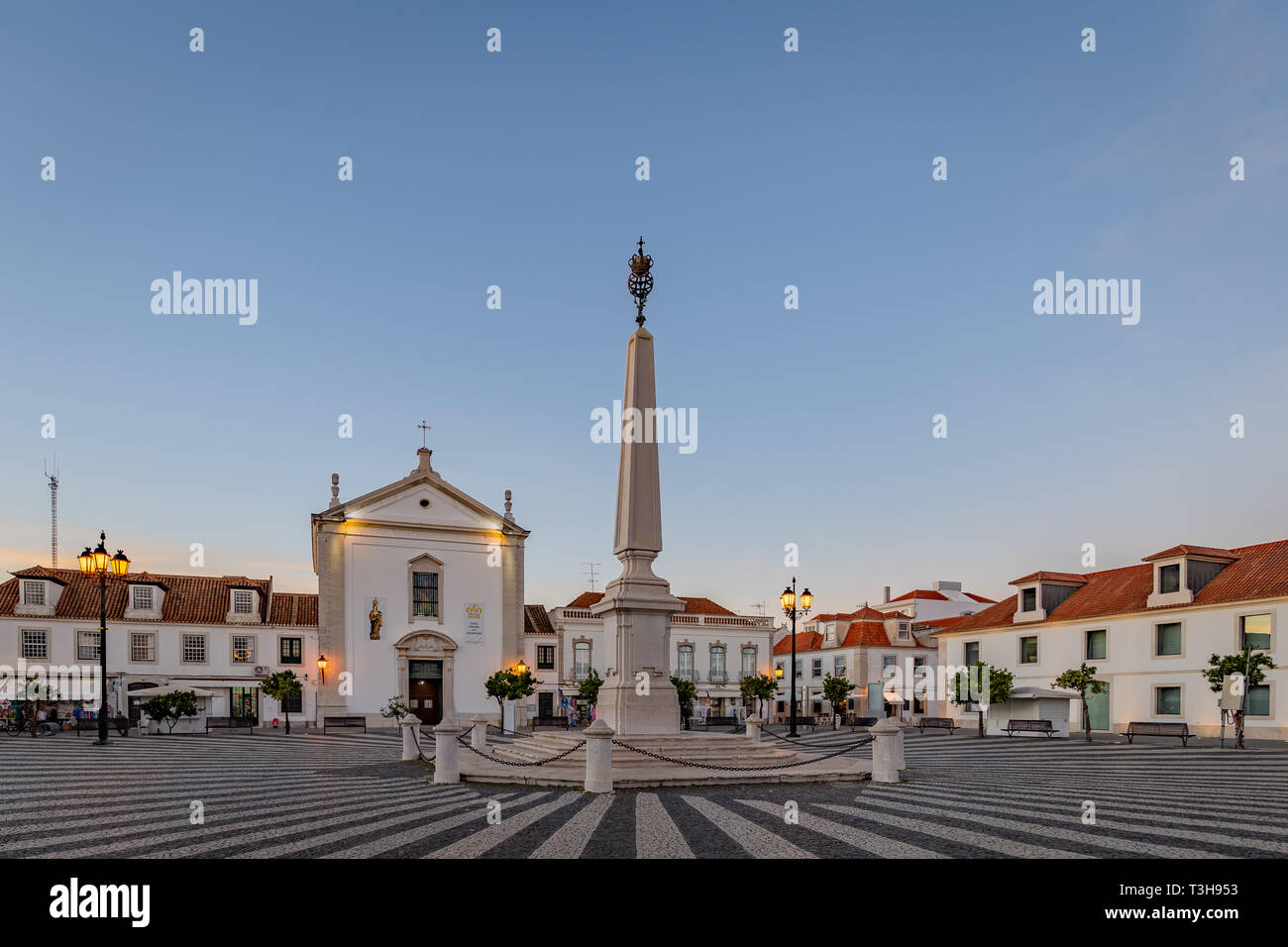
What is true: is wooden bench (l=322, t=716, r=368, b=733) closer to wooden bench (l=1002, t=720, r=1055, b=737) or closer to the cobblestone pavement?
the cobblestone pavement

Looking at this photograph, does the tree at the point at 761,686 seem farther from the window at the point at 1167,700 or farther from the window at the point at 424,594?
the window at the point at 1167,700

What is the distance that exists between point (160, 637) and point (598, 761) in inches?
1515

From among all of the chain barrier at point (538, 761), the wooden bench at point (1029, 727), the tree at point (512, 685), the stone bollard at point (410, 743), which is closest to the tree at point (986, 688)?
the wooden bench at point (1029, 727)

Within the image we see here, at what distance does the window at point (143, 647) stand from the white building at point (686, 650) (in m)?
18.8

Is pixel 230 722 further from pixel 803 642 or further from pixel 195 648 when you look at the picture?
pixel 803 642

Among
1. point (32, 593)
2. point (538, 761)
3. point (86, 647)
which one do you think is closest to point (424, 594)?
point (86, 647)

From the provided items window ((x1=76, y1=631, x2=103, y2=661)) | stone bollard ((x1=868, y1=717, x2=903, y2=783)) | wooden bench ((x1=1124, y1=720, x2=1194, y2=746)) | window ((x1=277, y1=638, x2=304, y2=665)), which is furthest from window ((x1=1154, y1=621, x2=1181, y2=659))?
window ((x1=76, y1=631, x2=103, y2=661))

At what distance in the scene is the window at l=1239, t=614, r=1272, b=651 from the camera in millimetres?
30938

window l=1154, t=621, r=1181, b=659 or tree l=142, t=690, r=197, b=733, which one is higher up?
window l=1154, t=621, r=1181, b=659

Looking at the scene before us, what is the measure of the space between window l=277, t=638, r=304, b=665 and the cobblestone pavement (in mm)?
26038

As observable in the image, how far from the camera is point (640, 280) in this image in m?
19.7

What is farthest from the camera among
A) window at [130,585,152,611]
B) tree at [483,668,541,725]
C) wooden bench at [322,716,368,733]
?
window at [130,585,152,611]

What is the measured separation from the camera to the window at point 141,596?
44.7 metres
